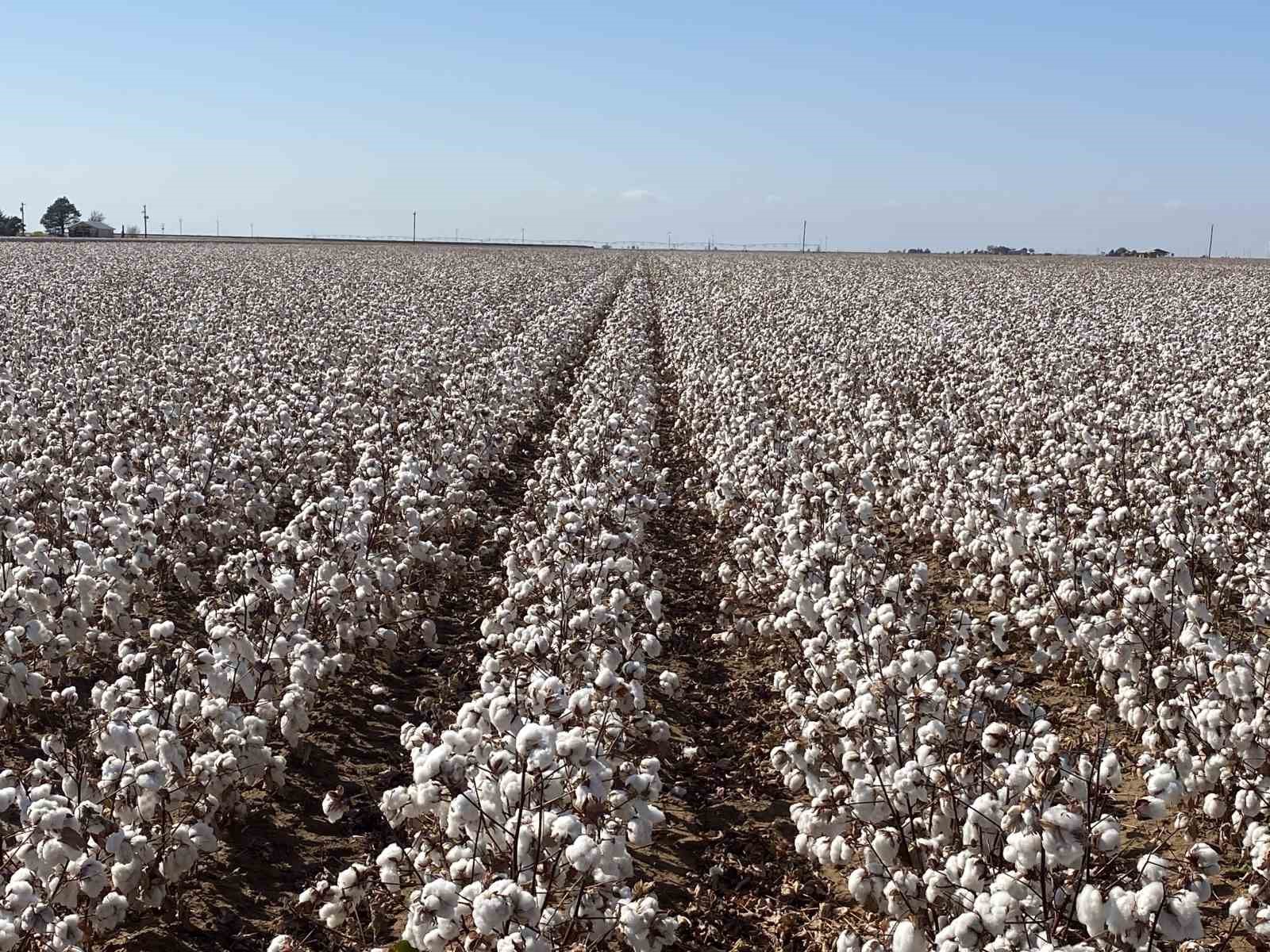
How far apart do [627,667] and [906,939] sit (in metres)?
2.03

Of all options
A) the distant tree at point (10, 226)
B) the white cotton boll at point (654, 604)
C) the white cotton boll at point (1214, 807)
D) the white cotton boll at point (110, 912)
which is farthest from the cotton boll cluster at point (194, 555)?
the distant tree at point (10, 226)

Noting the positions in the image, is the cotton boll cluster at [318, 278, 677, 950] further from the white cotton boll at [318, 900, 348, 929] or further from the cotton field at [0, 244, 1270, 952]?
the white cotton boll at [318, 900, 348, 929]

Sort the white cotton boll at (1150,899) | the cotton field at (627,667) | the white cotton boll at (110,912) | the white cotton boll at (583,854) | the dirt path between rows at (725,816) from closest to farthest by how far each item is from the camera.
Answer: the white cotton boll at (1150,899), the white cotton boll at (583,854), the cotton field at (627,667), the white cotton boll at (110,912), the dirt path between rows at (725,816)

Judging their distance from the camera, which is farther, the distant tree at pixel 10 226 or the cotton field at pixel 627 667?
the distant tree at pixel 10 226

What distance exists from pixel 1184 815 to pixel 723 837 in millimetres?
2453

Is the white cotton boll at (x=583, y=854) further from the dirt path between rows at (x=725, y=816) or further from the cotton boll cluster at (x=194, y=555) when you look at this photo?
the dirt path between rows at (x=725, y=816)

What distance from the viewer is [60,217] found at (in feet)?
502

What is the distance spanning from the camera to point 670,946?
5.46 metres

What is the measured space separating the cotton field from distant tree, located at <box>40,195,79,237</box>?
6046 inches

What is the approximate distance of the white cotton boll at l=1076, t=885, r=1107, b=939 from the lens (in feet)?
12.1

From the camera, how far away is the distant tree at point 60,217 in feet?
496

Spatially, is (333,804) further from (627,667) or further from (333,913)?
(627,667)

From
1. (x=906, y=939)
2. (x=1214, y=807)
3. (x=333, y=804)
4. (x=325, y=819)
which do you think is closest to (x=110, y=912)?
(x=333, y=804)

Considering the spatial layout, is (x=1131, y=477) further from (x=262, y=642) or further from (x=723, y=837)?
(x=262, y=642)
